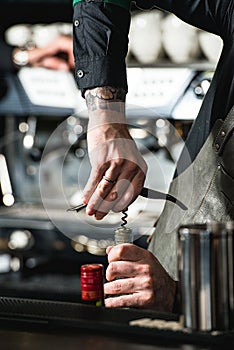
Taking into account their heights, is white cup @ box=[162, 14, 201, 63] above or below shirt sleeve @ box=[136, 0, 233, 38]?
below

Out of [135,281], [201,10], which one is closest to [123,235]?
[135,281]

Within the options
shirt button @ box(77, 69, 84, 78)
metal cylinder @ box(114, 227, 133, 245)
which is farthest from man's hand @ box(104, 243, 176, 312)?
shirt button @ box(77, 69, 84, 78)

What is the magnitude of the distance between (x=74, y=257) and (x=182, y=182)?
2.02 metres

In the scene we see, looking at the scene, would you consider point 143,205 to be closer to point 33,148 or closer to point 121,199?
point 33,148

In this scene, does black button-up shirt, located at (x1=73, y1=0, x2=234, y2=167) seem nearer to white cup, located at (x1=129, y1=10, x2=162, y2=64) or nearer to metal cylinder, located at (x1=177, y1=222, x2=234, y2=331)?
metal cylinder, located at (x1=177, y1=222, x2=234, y2=331)

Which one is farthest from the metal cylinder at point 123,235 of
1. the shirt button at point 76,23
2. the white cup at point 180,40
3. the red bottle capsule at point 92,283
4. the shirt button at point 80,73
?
the white cup at point 180,40

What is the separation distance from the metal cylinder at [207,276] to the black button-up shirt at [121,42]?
0.74m

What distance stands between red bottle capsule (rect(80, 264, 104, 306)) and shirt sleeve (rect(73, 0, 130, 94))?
0.58 meters

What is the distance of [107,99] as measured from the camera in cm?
220

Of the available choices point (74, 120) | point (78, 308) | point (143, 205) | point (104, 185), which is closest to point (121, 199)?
point (104, 185)

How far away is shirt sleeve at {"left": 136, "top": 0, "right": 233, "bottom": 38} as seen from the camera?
2350 mm

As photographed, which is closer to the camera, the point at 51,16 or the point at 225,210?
the point at 225,210

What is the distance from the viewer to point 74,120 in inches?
180

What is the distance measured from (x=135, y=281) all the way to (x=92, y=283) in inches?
12.5
